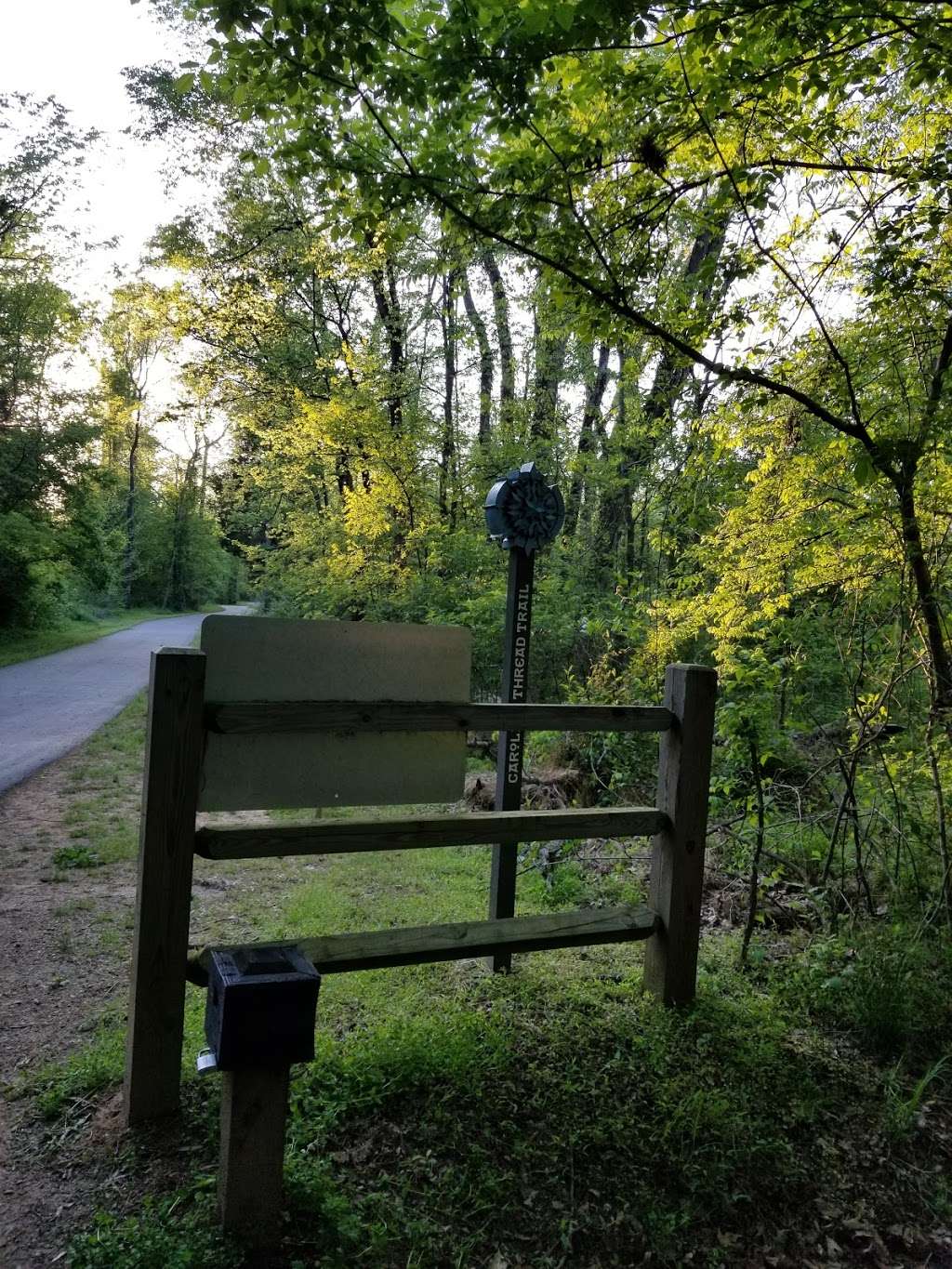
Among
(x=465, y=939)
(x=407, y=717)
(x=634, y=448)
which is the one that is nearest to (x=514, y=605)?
→ (x=407, y=717)

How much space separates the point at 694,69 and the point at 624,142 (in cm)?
49

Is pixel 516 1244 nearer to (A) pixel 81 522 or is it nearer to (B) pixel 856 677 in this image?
(B) pixel 856 677

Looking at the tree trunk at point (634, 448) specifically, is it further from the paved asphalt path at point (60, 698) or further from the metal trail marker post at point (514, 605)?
the paved asphalt path at point (60, 698)

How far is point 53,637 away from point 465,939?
67.3 ft

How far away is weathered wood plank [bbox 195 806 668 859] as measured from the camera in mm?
2727

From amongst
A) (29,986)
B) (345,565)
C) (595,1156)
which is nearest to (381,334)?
(345,565)

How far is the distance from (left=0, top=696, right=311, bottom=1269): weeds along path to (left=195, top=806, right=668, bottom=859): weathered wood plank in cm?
97

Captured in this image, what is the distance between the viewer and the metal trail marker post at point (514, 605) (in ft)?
13.8

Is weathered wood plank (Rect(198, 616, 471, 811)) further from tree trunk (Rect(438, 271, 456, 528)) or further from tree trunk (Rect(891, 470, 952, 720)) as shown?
tree trunk (Rect(438, 271, 456, 528))

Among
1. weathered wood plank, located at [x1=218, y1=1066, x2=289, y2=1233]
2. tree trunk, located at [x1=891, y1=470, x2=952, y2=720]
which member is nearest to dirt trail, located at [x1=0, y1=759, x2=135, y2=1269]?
weathered wood plank, located at [x1=218, y1=1066, x2=289, y2=1233]

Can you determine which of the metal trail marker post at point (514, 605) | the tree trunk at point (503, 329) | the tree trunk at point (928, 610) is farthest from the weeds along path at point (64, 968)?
the tree trunk at point (503, 329)

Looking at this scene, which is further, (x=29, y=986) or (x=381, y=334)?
(x=381, y=334)

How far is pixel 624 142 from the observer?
12.8 ft

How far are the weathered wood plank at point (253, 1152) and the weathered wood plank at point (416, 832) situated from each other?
72 cm
